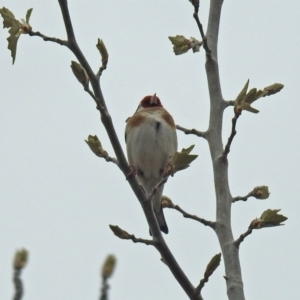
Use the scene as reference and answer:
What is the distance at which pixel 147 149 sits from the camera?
21.5 feet

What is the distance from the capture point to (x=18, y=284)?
2.60 m

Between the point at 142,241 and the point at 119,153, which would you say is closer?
the point at 119,153

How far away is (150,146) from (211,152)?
2499 mm

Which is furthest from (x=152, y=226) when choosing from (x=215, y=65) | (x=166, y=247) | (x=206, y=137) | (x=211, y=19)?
(x=211, y=19)

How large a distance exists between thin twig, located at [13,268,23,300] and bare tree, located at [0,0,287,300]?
98 centimetres

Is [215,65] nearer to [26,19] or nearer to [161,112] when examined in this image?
[26,19]

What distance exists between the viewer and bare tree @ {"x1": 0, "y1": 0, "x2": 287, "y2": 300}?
3.44 metres

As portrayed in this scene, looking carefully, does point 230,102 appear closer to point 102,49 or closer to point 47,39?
point 102,49

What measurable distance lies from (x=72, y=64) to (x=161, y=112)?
3488mm

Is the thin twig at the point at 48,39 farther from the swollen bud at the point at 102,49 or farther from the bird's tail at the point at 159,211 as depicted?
the bird's tail at the point at 159,211

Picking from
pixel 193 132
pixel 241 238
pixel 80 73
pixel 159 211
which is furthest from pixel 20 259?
pixel 159 211

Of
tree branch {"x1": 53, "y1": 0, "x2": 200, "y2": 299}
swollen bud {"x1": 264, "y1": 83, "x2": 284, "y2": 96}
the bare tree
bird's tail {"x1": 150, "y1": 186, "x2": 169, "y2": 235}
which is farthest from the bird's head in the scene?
tree branch {"x1": 53, "y1": 0, "x2": 200, "y2": 299}

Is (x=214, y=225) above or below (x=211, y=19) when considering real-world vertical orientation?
below

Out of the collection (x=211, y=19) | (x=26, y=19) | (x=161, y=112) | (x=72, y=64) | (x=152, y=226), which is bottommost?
(x=152, y=226)
